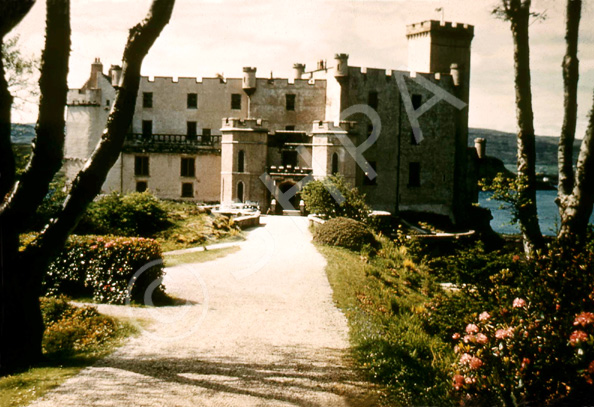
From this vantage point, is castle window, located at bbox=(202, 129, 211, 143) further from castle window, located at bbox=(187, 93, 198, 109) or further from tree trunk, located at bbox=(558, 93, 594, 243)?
tree trunk, located at bbox=(558, 93, 594, 243)

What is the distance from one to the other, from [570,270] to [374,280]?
1025cm

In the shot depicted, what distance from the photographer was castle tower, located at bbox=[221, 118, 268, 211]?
42500 millimetres

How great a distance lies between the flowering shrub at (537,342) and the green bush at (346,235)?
16075 millimetres

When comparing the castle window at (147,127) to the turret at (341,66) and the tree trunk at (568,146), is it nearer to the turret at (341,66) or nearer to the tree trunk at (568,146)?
the turret at (341,66)

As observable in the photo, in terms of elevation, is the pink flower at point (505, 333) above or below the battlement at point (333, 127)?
below

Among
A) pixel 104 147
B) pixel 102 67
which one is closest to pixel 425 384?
pixel 104 147

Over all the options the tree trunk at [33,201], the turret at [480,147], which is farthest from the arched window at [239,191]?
the tree trunk at [33,201]

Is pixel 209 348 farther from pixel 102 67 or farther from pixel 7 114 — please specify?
pixel 102 67

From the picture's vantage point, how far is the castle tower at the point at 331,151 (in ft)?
138

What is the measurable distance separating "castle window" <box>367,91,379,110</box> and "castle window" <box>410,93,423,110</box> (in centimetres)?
318

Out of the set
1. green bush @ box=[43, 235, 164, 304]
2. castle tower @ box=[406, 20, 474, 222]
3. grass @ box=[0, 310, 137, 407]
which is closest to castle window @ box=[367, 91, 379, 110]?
castle tower @ box=[406, 20, 474, 222]

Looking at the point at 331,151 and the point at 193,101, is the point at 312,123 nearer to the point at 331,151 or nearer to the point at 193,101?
the point at 331,151

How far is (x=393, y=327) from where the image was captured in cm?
1158

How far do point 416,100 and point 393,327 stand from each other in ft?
130
